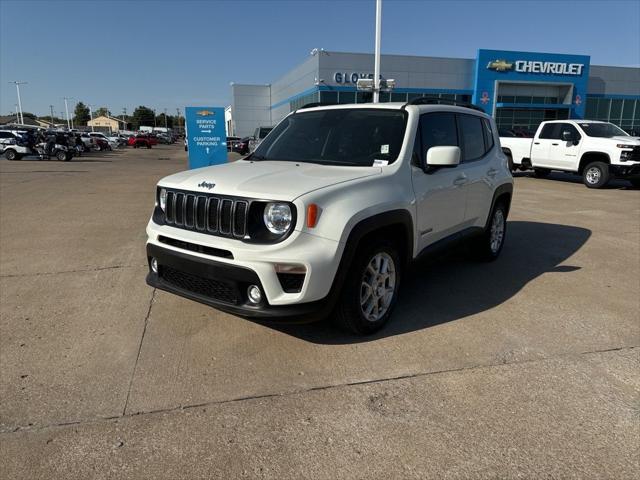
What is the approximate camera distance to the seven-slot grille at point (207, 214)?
3.23m

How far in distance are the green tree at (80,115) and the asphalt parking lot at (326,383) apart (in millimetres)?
161942

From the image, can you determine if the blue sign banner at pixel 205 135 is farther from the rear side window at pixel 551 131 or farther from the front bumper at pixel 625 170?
the front bumper at pixel 625 170

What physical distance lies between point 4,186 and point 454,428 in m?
15.9

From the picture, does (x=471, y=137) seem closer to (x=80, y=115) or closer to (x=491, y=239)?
(x=491, y=239)

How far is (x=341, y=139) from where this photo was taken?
4309 mm

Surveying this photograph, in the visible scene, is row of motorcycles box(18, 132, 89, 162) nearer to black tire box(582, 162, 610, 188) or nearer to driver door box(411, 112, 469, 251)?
black tire box(582, 162, 610, 188)

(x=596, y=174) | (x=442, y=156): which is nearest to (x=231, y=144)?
(x=596, y=174)

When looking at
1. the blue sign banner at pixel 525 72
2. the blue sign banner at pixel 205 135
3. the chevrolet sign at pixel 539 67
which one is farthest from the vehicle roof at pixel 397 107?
the chevrolet sign at pixel 539 67

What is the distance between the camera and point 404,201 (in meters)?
3.81

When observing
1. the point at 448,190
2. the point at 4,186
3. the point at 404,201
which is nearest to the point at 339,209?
the point at 404,201

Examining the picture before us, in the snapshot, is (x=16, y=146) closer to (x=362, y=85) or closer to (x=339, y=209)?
(x=362, y=85)

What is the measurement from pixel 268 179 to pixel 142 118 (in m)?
153

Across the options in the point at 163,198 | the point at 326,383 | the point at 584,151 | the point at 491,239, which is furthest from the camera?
the point at 584,151

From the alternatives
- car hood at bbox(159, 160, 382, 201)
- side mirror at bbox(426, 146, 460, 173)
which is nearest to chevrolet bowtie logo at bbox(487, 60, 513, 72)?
side mirror at bbox(426, 146, 460, 173)
